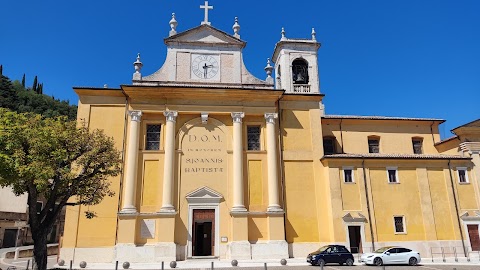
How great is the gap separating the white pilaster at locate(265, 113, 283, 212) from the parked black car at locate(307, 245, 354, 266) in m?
4.06

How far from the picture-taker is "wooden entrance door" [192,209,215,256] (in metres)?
A: 23.0

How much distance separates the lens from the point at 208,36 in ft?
85.3

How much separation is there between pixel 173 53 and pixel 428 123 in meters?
21.2

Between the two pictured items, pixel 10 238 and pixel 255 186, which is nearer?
pixel 255 186

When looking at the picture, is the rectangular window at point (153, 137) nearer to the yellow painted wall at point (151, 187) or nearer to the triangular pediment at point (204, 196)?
the yellow painted wall at point (151, 187)

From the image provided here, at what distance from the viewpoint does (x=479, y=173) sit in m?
25.7

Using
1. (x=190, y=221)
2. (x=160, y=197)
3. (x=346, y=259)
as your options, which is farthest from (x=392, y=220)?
(x=160, y=197)

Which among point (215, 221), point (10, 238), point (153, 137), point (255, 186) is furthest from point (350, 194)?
point (10, 238)

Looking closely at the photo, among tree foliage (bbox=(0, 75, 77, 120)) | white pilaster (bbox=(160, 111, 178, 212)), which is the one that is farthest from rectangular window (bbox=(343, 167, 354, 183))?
tree foliage (bbox=(0, 75, 77, 120))

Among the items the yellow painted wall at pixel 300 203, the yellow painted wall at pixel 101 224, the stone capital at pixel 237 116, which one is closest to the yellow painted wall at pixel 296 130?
the yellow painted wall at pixel 300 203

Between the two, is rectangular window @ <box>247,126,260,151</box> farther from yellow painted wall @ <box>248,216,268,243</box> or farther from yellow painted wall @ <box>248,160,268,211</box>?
yellow painted wall @ <box>248,216,268,243</box>

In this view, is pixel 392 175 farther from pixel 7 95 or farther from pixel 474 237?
pixel 7 95

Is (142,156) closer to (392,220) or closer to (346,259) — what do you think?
(346,259)

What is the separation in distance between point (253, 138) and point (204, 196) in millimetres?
5425
